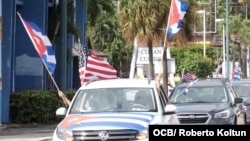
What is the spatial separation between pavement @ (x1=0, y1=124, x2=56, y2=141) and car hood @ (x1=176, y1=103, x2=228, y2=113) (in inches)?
150

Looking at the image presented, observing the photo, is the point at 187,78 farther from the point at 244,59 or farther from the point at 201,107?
the point at 244,59

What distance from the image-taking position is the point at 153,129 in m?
5.23

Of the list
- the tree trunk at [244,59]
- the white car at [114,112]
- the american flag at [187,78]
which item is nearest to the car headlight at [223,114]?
the white car at [114,112]

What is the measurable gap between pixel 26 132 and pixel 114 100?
8.84 m

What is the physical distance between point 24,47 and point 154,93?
1330cm

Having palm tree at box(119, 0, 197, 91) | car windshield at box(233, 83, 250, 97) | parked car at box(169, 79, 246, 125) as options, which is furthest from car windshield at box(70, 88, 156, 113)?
palm tree at box(119, 0, 197, 91)

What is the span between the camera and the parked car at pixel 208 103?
15.0 m

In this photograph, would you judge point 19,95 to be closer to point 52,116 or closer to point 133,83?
point 52,116

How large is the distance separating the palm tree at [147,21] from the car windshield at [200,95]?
29.0 ft

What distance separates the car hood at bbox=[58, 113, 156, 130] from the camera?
9.24 metres

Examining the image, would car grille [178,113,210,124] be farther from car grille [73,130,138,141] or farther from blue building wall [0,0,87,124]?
blue building wall [0,0,87,124]

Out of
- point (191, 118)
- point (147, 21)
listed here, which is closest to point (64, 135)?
point (191, 118)

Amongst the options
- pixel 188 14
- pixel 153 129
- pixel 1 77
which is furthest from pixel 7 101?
pixel 153 129

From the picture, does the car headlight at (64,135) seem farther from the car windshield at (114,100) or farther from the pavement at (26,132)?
the pavement at (26,132)
